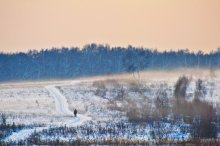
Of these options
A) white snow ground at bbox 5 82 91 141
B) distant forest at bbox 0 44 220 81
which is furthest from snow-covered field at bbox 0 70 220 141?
distant forest at bbox 0 44 220 81

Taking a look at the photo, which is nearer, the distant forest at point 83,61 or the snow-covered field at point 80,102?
the snow-covered field at point 80,102

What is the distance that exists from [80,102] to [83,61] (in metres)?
91.0

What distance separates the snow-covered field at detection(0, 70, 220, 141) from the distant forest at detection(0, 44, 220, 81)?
187 feet

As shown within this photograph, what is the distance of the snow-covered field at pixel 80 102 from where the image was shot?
49.4m

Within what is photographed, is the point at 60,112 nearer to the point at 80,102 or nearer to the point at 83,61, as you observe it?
the point at 80,102

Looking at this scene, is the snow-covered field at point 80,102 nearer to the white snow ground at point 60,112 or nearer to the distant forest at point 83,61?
the white snow ground at point 60,112

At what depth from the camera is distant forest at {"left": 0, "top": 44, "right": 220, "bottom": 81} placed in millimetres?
151500

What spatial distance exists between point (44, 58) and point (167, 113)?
116 metres

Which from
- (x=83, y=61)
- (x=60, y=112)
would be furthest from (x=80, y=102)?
(x=83, y=61)

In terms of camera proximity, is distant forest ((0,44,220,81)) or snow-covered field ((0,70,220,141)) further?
distant forest ((0,44,220,81))

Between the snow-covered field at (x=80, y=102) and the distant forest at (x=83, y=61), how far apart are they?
187 ft

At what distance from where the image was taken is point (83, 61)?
161875 millimetres

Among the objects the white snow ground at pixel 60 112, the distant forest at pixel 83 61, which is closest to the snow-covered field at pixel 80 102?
the white snow ground at pixel 60 112

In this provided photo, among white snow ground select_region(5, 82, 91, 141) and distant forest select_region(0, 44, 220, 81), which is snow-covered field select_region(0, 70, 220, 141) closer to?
white snow ground select_region(5, 82, 91, 141)
